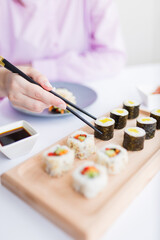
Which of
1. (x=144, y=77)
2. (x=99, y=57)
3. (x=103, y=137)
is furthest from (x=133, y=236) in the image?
(x=99, y=57)

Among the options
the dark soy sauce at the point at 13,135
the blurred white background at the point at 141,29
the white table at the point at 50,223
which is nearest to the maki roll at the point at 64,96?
the white table at the point at 50,223

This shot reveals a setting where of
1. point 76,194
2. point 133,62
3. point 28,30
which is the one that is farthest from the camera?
point 133,62

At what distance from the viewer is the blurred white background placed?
3318 mm

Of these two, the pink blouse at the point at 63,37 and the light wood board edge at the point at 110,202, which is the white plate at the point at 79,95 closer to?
the pink blouse at the point at 63,37

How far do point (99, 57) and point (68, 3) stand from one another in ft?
1.81

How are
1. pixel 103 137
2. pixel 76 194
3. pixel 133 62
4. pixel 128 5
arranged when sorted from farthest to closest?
1. pixel 133 62
2. pixel 128 5
3. pixel 103 137
4. pixel 76 194

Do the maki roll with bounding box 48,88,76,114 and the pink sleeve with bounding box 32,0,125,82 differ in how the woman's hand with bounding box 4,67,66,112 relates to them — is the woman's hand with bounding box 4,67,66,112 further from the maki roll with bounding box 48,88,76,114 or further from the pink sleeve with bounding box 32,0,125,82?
the pink sleeve with bounding box 32,0,125,82

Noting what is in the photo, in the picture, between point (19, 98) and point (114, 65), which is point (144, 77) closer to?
point (114, 65)

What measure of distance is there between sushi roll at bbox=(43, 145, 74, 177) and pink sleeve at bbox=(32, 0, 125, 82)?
121 cm

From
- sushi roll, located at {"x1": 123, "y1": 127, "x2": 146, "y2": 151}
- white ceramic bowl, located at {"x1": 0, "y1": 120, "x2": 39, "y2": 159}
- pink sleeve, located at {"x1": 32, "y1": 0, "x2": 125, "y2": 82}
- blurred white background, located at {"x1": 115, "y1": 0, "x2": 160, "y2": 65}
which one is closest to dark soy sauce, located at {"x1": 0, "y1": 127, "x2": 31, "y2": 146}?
white ceramic bowl, located at {"x1": 0, "y1": 120, "x2": 39, "y2": 159}

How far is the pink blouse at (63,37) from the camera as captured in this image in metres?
2.03

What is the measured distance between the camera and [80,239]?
28.0 inches

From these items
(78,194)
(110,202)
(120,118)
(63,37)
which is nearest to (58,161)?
(78,194)

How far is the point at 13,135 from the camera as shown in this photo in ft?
3.67
